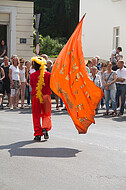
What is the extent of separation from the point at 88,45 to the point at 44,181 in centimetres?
2313

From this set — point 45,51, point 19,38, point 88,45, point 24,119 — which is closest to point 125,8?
point 88,45

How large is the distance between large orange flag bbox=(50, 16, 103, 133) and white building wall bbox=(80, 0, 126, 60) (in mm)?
19460

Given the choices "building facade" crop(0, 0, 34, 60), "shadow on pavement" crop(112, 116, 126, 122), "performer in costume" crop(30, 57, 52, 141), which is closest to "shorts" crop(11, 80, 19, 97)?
"shadow on pavement" crop(112, 116, 126, 122)

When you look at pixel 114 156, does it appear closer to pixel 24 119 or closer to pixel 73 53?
pixel 73 53

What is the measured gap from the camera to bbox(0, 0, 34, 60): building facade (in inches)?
855

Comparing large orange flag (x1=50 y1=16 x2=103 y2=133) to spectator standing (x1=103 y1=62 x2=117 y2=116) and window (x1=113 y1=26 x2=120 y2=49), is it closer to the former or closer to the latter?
spectator standing (x1=103 y1=62 x2=117 y2=116)

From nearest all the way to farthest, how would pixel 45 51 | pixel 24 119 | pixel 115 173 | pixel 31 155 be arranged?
pixel 115 173
pixel 31 155
pixel 24 119
pixel 45 51

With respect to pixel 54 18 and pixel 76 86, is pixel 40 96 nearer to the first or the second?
pixel 76 86

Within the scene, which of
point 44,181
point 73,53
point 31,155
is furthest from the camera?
point 73,53

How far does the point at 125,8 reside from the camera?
1095 inches

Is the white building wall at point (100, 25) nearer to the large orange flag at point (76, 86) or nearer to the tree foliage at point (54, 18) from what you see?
the tree foliage at point (54, 18)

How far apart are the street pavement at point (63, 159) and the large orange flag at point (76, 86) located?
0.64 m

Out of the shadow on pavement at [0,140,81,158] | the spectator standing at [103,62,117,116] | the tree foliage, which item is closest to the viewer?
the shadow on pavement at [0,140,81,158]

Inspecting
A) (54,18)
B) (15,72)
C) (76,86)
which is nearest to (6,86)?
(15,72)
